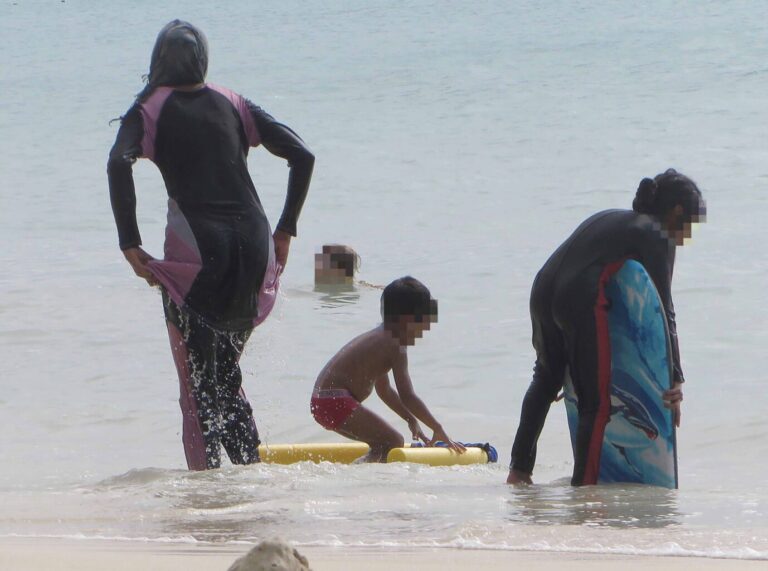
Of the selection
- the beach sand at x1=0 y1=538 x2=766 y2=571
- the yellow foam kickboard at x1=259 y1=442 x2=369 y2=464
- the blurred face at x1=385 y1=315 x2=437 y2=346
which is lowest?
the beach sand at x1=0 y1=538 x2=766 y2=571

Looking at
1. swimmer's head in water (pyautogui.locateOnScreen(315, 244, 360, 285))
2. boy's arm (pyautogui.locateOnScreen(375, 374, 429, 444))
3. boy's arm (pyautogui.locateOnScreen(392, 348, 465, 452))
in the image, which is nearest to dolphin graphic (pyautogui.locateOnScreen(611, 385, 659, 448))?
boy's arm (pyautogui.locateOnScreen(392, 348, 465, 452))

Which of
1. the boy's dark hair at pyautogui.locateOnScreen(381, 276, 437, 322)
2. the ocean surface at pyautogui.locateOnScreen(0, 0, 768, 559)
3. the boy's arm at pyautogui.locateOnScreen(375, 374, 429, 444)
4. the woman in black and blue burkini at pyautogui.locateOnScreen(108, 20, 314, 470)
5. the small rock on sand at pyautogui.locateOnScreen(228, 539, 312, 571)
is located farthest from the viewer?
the boy's arm at pyautogui.locateOnScreen(375, 374, 429, 444)

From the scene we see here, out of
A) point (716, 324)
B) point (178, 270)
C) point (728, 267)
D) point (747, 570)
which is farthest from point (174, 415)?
point (728, 267)

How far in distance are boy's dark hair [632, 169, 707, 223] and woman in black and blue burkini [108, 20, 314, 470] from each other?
4.31 ft

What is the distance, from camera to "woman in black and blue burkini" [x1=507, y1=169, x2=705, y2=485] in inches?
184

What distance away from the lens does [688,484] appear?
583cm

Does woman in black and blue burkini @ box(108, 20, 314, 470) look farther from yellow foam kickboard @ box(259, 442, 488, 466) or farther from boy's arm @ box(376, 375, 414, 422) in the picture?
boy's arm @ box(376, 375, 414, 422)

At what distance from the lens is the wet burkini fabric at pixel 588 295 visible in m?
4.67

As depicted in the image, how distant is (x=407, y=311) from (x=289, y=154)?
56.9 inches

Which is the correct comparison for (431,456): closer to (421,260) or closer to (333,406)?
(333,406)

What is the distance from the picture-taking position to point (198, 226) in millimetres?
4762

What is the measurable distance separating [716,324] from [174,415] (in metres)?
3.96

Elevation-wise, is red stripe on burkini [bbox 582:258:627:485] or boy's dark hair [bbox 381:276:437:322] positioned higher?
boy's dark hair [bbox 381:276:437:322]

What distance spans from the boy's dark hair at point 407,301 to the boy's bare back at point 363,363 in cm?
10
